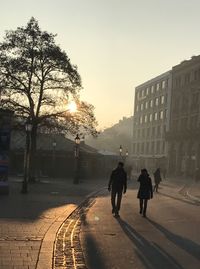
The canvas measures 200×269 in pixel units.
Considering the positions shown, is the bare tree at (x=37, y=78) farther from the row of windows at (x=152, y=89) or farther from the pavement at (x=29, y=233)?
the row of windows at (x=152, y=89)

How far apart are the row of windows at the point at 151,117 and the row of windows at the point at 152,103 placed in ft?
6.48

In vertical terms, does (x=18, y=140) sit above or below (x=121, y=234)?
above

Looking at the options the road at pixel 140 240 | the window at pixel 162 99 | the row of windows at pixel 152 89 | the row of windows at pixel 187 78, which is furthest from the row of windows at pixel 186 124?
the road at pixel 140 240

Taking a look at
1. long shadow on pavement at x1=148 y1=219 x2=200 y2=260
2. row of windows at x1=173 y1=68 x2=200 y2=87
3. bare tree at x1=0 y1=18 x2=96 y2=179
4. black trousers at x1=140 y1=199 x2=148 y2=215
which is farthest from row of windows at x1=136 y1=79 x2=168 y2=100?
long shadow on pavement at x1=148 y1=219 x2=200 y2=260

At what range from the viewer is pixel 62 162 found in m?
60.8

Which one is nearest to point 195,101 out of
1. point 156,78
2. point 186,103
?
point 186,103

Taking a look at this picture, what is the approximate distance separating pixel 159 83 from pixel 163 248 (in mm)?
114050

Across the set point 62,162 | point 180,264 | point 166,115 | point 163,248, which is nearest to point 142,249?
point 163,248

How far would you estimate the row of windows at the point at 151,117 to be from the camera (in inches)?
4742

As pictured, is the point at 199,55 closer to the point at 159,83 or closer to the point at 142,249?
the point at 159,83

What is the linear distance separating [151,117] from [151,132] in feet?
12.1

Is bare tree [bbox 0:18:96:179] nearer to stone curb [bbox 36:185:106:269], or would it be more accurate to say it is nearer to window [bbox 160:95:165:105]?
stone curb [bbox 36:185:106:269]

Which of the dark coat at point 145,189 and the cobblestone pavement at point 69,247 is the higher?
the dark coat at point 145,189

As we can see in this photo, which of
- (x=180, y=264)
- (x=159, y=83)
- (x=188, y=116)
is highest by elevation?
(x=159, y=83)
